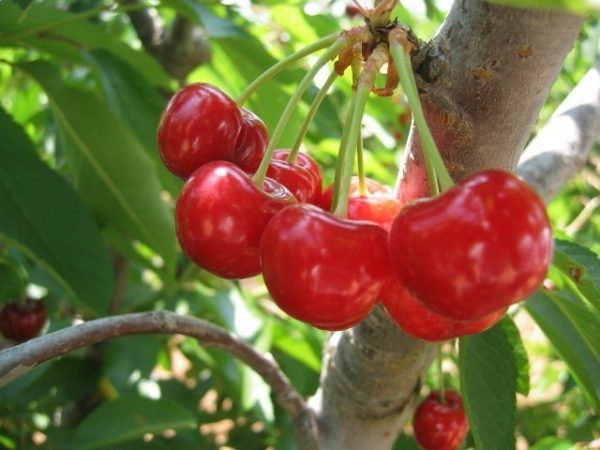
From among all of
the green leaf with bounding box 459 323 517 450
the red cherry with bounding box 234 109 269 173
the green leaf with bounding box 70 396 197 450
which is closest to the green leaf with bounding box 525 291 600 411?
the green leaf with bounding box 459 323 517 450

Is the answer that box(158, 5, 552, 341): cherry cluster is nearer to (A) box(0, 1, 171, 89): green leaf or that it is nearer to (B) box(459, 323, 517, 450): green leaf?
(B) box(459, 323, 517, 450): green leaf

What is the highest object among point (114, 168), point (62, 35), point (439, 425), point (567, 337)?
point (62, 35)

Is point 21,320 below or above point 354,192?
below

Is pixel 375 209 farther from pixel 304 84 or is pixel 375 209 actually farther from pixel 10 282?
pixel 10 282

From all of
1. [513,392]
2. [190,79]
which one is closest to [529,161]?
[513,392]

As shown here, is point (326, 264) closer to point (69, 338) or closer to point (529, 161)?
point (69, 338)

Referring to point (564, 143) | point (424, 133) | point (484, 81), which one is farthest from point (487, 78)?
point (564, 143)
